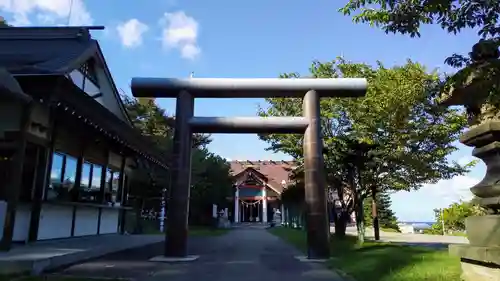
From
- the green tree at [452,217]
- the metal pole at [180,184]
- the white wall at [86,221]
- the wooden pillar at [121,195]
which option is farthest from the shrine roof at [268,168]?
the metal pole at [180,184]

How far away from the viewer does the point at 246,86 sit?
11641 mm

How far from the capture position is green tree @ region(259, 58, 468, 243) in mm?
14438

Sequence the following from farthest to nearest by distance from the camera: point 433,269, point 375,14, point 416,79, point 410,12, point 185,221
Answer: point 416,79 → point 185,221 → point 433,269 → point 375,14 → point 410,12

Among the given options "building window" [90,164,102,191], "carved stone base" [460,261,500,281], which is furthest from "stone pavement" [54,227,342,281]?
"building window" [90,164,102,191]

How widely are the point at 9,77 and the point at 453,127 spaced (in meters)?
13.8

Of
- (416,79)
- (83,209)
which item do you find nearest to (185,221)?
(83,209)

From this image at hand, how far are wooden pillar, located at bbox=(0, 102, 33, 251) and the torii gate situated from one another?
319cm

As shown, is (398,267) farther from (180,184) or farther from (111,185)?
(111,185)

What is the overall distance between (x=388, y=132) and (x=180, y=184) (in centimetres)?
778

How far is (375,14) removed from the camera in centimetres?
551

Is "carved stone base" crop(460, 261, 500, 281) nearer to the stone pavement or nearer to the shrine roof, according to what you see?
the stone pavement

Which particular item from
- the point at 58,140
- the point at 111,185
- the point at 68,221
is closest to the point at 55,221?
the point at 68,221

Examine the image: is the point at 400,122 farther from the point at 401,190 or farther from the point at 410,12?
the point at 410,12

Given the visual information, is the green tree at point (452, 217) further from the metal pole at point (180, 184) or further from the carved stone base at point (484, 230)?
the carved stone base at point (484, 230)
